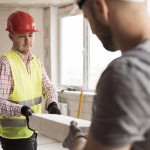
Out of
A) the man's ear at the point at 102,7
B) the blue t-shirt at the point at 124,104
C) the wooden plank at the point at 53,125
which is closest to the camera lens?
the blue t-shirt at the point at 124,104

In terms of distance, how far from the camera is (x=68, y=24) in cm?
574

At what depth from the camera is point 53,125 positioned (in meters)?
1.81

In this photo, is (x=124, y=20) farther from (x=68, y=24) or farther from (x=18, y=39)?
(x=68, y=24)

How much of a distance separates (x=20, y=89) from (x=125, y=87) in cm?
199

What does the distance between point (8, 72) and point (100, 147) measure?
1896 millimetres

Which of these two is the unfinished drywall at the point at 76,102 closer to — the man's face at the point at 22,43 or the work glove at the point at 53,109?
the work glove at the point at 53,109

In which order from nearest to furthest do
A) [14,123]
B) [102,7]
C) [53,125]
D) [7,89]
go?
[102,7] < [53,125] < [7,89] < [14,123]

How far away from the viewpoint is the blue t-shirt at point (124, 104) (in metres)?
0.61

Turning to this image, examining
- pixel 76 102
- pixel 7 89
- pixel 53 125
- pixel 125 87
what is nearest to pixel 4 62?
pixel 7 89

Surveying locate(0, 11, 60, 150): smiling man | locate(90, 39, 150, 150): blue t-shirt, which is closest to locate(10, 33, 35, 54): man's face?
locate(0, 11, 60, 150): smiling man

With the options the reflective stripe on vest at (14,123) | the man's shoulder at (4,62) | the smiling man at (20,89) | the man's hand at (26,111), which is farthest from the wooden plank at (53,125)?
the man's shoulder at (4,62)

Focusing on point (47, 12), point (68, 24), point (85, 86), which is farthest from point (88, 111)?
point (47, 12)

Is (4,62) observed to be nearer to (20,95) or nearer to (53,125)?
(20,95)

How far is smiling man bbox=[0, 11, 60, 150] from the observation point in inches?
93.2
